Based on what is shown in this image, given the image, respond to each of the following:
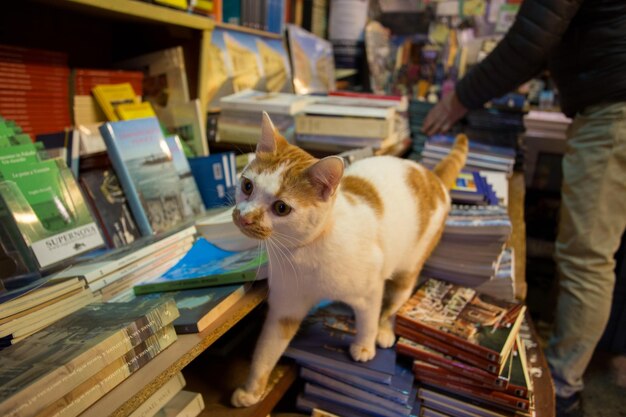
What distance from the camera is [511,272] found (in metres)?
1.20

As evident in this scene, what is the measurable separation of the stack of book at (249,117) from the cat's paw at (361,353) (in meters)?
0.87

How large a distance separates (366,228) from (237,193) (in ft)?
0.95

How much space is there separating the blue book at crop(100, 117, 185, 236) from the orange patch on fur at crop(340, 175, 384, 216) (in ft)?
1.64

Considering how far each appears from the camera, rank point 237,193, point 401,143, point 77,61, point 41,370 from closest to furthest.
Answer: point 41,370, point 237,193, point 77,61, point 401,143

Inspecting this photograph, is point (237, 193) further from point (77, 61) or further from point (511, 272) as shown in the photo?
point (77, 61)

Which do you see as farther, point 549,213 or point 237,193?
point 549,213

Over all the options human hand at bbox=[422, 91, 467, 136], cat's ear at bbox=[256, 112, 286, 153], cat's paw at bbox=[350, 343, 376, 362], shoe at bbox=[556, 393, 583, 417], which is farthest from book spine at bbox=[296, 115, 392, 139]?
shoe at bbox=[556, 393, 583, 417]

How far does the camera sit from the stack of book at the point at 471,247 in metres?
1.15

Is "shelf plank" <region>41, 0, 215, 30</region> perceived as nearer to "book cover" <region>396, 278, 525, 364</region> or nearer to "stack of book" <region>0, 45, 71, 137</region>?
"stack of book" <region>0, 45, 71, 137</region>

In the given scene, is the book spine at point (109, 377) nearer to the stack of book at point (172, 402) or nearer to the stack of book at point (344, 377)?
the stack of book at point (172, 402)

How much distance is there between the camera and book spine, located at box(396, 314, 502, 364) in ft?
2.98

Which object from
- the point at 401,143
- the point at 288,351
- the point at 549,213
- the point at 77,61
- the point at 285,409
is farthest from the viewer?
the point at 549,213

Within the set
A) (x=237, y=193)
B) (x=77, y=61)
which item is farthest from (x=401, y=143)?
(x=77, y=61)

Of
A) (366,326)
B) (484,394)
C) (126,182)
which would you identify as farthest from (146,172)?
(484,394)
